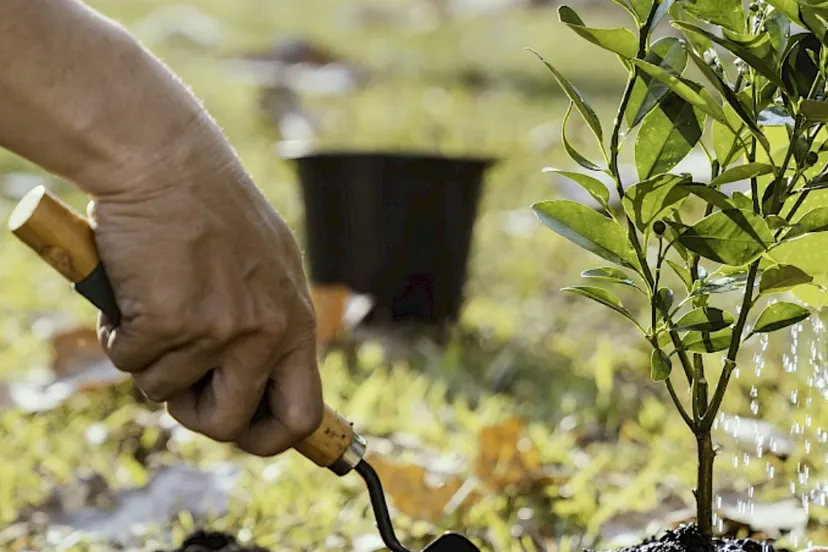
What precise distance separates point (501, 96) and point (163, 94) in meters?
4.79

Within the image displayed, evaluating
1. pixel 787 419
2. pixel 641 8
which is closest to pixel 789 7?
pixel 641 8

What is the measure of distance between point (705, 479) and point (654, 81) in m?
0.41

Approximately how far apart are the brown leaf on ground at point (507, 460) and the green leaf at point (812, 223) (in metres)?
0.86

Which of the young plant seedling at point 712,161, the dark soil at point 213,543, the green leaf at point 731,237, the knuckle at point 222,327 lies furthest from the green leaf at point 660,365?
the dark soil at point 213,543

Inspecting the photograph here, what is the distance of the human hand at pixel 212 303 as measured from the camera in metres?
1.11

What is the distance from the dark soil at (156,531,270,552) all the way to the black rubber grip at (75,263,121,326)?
448 millimetres

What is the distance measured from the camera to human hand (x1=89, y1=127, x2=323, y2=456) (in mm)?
1109

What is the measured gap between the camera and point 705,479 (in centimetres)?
114

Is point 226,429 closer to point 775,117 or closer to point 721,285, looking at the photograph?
point 721,285

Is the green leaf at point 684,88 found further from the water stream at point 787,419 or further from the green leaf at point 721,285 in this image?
the water stream at point 787,419

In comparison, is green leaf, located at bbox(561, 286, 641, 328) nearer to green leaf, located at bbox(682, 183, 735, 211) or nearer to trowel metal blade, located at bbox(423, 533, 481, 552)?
green leaf, located at bbox(682, 183, 735, 211)

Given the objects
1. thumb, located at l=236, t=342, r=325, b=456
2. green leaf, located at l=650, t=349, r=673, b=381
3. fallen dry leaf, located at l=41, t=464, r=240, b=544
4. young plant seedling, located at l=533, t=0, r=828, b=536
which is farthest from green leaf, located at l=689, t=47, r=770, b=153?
fallen dry leaf, located at l=41, t=464, r=240, b=544

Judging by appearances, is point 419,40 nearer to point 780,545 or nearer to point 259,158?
point 259,158

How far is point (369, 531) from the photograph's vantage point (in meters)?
1.63
